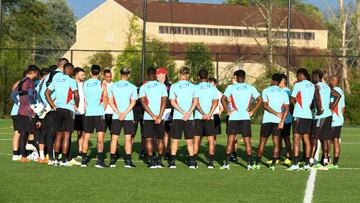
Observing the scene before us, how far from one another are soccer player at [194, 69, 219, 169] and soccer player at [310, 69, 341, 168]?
6.78ft

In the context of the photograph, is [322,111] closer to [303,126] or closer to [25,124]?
[303,126]

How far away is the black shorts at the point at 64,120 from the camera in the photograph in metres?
18.4

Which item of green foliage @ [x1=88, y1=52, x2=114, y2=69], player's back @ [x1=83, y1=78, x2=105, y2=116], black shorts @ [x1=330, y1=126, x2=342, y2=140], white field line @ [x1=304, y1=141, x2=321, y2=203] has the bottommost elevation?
white field line @ [x1=304, y1=141, x2=321, y2=203]

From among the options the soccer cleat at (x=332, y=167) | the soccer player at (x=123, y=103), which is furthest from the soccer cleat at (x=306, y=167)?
the soccer player at (x=123, y=103)

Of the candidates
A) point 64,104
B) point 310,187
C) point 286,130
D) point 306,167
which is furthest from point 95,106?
point 310,187

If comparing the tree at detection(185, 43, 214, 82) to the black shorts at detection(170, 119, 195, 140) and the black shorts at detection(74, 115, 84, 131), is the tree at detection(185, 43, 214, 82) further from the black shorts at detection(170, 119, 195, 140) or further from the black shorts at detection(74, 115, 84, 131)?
the black shorts at detection(170, 119, 195, 140)

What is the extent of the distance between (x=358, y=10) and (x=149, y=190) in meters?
43.5

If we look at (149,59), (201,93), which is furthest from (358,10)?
(201,93)

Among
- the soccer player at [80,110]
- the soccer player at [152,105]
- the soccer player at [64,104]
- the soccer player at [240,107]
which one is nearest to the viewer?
the soccer player at [240,107]

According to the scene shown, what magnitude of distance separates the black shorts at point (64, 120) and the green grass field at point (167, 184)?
0.90m

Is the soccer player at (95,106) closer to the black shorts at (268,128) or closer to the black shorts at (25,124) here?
the black shorts at (25,124)

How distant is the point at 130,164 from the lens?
18484 mm

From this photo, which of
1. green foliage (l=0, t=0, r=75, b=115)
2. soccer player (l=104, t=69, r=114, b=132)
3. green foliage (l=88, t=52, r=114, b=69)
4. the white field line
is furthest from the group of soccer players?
green foliage (l=88, t=52, r=114, b=69)

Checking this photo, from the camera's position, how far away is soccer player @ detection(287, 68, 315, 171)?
18.2 m
